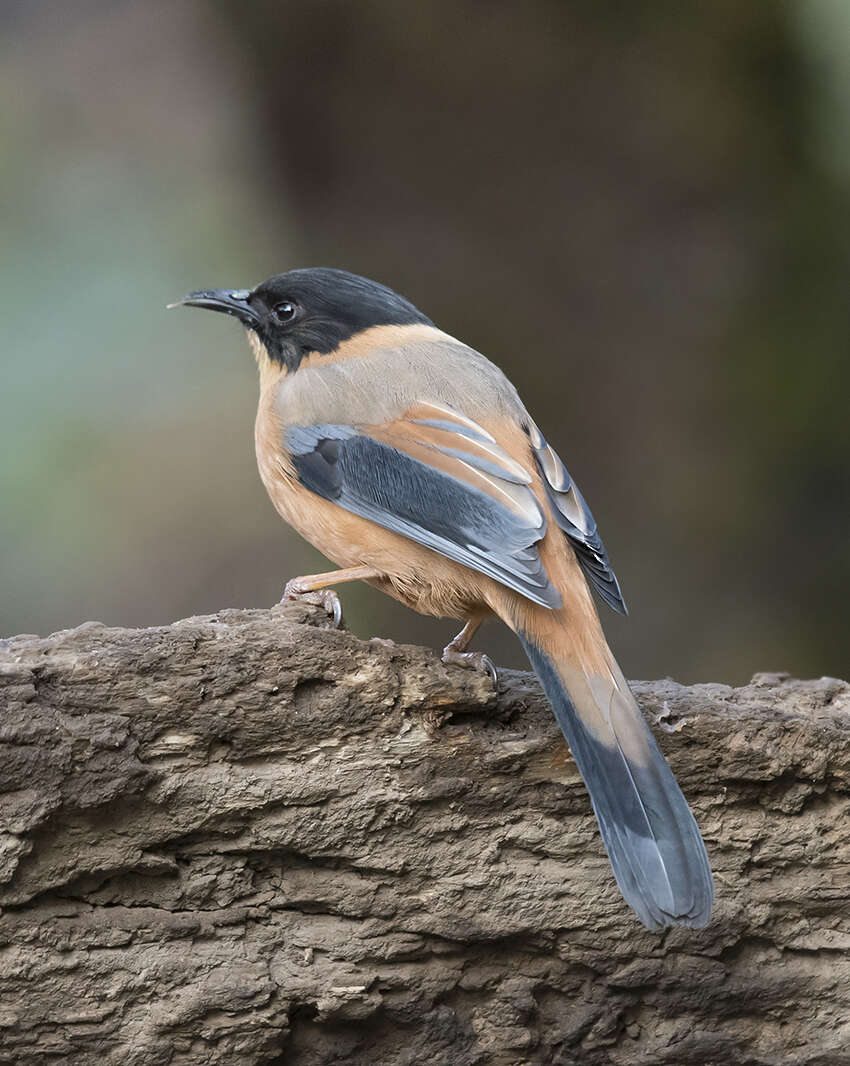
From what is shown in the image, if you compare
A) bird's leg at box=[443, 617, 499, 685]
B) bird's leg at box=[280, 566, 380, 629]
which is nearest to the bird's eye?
bird's leg at box=[280, 566, 380, 629]

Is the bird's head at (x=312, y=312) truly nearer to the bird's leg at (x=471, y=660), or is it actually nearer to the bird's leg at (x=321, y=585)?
the bird's leg at (x=321, y=585)

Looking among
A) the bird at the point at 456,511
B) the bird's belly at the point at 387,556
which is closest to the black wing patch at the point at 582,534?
the bird at the point at 456,511

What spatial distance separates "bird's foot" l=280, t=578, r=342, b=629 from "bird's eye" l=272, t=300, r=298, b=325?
3.55 feet

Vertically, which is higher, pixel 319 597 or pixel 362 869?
pixel 319 597

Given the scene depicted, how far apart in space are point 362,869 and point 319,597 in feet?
2.52

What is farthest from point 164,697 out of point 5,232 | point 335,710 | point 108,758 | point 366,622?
point 5,232

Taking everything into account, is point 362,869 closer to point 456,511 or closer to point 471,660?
point 471,660

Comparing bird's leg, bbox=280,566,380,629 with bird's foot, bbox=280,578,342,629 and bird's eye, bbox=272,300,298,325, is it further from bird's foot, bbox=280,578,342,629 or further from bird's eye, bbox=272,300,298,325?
bird's eye, bbox=272,300,298,325

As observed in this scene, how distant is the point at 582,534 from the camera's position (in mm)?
3787

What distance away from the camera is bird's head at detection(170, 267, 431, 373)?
4.44m

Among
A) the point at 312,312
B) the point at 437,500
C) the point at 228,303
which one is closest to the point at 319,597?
the point at 437,500

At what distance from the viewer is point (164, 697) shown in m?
3.26

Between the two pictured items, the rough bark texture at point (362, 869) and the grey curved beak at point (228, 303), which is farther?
the grey curved beak at point (228, 303)

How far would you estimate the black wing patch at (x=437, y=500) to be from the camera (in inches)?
138
